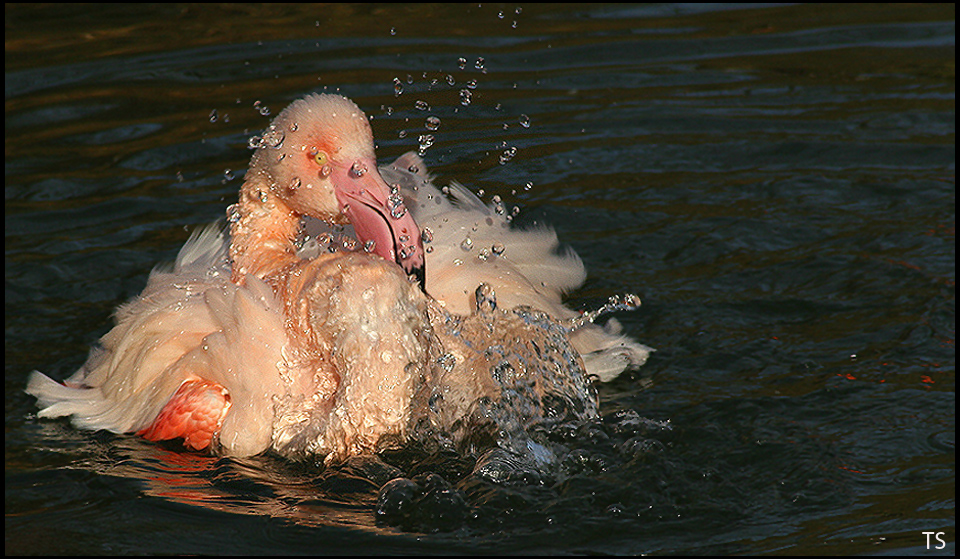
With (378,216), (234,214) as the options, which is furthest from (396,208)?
(234,214)

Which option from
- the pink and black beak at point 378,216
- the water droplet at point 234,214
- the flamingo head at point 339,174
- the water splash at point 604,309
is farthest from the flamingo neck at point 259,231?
the water splash at point 604,309

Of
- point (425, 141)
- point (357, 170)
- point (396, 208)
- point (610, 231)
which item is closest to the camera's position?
point (396, 208)

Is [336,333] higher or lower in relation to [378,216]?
lower

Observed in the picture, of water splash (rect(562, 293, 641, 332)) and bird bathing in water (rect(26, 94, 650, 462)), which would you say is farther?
water splash (rect(562, 293, 641, 332))

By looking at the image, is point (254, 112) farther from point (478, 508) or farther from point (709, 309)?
point (478, 508)

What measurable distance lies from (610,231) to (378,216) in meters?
2.32

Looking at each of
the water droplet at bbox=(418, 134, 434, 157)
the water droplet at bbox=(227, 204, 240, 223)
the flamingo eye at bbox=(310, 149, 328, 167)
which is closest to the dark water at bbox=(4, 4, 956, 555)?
the water droplet at bbox=(418, 134, 434, 157)

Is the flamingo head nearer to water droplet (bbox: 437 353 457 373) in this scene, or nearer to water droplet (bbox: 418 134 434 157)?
water droplet (bbox: 437 353 457 373)

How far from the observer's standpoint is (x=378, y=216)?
4.38m

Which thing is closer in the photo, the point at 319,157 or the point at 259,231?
the point at 319,157

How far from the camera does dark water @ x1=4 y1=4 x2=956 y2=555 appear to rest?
152 inches

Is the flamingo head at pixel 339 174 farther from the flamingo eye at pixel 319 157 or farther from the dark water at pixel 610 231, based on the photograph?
the dark water at pixel 610 231

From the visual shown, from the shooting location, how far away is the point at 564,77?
27.9 feet

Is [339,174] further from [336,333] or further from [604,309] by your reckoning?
[604,309]
